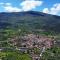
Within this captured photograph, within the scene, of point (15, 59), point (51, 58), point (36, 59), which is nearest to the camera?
point (15, 59)

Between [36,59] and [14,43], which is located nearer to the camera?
[36,59]

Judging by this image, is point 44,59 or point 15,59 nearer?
point 15,59

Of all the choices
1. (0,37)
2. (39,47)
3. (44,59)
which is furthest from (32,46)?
(0,37)

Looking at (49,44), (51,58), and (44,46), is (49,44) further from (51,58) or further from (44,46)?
(51,58)

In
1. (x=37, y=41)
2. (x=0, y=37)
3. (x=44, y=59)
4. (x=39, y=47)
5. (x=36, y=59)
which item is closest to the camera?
(x=36, y=59)

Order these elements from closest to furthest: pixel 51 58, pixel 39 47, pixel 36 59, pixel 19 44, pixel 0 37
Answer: pixel 36 59
pixel 51 58
pixel 39 47
pixel 19 44
pixel 0 37

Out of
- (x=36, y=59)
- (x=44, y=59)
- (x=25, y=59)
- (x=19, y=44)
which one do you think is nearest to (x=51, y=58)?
(x=44, y=59)

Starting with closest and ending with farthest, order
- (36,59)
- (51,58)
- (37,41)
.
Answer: (36,59) < (51,58) < (37,41)

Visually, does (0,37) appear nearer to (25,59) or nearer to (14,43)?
(14,43)
